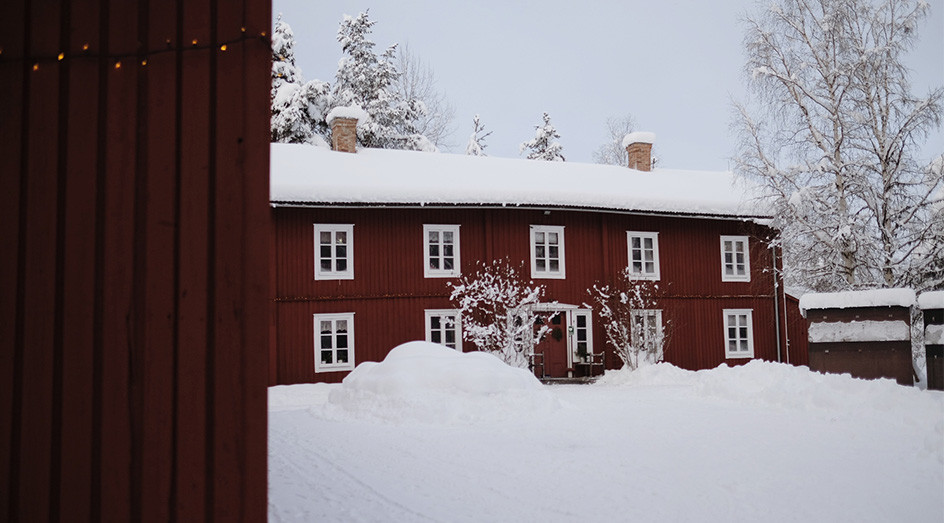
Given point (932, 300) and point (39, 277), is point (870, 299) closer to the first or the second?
point (932, 300)

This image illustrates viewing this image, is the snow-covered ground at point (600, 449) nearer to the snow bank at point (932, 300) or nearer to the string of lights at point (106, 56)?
the snow bank at point (932, 300)

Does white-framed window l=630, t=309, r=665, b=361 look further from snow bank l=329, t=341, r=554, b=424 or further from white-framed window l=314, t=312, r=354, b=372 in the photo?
white-framed window l=314, t=312, r=354, b=372

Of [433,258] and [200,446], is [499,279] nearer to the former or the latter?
[433,258]

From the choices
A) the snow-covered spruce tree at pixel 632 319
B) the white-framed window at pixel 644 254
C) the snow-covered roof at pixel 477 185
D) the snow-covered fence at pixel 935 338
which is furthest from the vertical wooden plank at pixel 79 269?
the white-framed window at pixel 644 254

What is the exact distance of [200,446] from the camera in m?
3.51

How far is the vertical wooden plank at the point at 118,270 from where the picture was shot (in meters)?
3.45

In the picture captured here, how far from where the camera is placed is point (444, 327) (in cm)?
2220

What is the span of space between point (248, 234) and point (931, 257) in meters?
18.9

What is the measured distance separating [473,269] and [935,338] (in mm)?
12674

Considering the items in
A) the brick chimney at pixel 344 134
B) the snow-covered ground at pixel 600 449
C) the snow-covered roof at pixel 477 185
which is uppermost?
the brick chimney at pixel 344 134

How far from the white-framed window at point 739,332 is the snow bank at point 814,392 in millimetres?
7570

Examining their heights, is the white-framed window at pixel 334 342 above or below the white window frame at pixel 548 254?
below

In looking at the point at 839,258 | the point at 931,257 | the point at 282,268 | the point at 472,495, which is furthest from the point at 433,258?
the point at 472,495

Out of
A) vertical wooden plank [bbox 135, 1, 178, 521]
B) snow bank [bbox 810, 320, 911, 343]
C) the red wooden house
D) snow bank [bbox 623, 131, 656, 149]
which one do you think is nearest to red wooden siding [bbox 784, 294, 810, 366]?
the red wooden house
